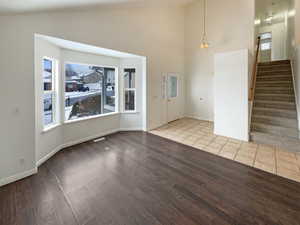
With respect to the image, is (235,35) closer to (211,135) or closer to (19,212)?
(211,135)

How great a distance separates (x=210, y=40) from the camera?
6.69 m

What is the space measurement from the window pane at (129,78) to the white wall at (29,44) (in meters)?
0.78

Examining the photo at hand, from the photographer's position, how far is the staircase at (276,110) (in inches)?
155

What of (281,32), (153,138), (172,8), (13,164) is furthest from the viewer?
(281,32)

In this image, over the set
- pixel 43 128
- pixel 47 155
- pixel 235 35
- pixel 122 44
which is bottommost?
pixel 47 155

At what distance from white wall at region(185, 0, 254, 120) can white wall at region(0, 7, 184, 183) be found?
9.50ft

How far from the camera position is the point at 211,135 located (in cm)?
495

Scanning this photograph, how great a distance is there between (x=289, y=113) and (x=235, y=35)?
10.9 feet

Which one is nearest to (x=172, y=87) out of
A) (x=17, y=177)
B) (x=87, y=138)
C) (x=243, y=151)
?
(x=243, y=151)

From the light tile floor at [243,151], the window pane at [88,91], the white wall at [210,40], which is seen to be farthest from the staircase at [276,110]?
the window pane at [88,91]

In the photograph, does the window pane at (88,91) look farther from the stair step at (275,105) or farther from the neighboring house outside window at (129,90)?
the stair step at (275,105)

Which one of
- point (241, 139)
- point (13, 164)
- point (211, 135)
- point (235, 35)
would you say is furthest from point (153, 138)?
point (235, 35)

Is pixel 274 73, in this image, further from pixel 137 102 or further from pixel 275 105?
pixel 137 102

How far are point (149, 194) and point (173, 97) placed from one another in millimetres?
5231
